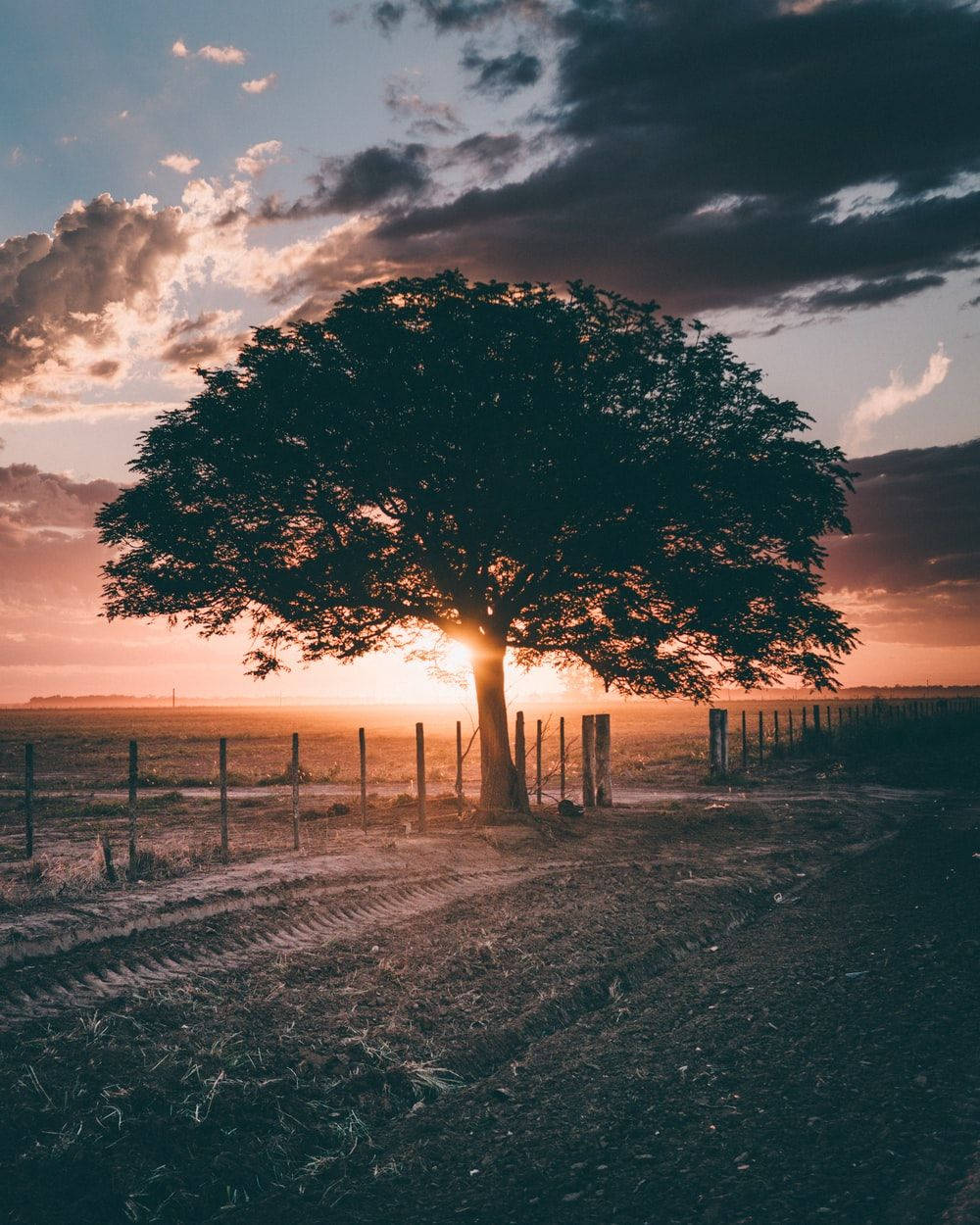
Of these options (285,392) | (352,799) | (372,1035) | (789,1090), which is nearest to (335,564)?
(285,392)

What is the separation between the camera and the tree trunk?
72.5ft

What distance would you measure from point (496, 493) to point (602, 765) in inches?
347

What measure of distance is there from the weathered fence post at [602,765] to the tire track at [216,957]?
1187 cm

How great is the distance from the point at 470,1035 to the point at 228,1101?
2.06 meters

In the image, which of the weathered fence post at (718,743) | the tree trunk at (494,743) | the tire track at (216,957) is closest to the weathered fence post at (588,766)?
the tree trunk at (494,743)

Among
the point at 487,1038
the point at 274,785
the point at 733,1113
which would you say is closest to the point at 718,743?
the point at 274,785

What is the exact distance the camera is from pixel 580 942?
10.3m

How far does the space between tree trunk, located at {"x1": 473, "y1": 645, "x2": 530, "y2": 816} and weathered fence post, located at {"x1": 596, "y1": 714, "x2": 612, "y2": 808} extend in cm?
357

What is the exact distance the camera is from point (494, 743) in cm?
2270

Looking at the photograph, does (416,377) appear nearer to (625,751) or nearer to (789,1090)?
(789,1090)

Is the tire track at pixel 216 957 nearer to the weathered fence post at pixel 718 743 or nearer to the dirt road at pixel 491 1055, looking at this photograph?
the dirt road at pixel 491 1055

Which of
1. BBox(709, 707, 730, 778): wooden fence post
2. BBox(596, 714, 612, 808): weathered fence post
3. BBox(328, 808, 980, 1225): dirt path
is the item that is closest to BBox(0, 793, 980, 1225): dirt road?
BBox(328, 808, 980, 1225): dirt path

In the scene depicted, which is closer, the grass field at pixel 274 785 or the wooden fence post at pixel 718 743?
the grass field at pixel 274 785

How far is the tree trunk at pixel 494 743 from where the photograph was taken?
22.1m
